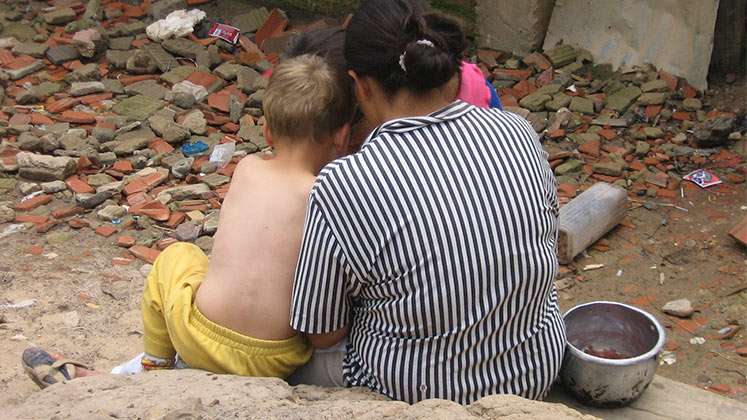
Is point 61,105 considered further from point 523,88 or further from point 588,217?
point 588,217

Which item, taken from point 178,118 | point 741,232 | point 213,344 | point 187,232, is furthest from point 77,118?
point 741,232

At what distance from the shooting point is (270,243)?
280 centimetres

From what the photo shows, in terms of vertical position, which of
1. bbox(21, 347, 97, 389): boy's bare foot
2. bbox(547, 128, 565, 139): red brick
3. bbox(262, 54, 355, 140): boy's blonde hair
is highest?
bbox(262, 54, 355, 140): boy's blonde hair

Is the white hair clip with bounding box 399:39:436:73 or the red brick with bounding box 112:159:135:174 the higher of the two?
the white hair clip with bounding box 399:39:436:73

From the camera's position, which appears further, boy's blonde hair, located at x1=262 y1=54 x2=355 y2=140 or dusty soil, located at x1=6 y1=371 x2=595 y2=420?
boy's blonde hair, located at x1=262 y1=54 x2=355 y2=140

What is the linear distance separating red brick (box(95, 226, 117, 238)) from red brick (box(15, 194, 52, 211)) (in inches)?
18.1

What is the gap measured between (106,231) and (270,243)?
260 centimetres

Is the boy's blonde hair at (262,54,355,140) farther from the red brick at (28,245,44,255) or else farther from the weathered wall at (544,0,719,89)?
the weathered wall at (544,0,719,89)

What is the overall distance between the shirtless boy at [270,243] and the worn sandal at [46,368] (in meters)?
0.55

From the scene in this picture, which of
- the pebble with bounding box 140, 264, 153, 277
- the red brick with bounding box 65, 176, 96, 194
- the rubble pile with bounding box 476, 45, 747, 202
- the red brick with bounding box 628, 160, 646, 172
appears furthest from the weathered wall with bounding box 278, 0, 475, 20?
the pebble with bounding box 140, 264, 153, 277

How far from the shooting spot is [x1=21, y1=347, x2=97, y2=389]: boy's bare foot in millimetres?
3174

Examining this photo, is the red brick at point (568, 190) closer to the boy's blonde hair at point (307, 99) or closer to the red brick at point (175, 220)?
the red brick at point (175, 220)

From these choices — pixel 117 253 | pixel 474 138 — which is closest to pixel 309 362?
pixel 474 138

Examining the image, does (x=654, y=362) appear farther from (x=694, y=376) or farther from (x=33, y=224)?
(x=33, y=224)
